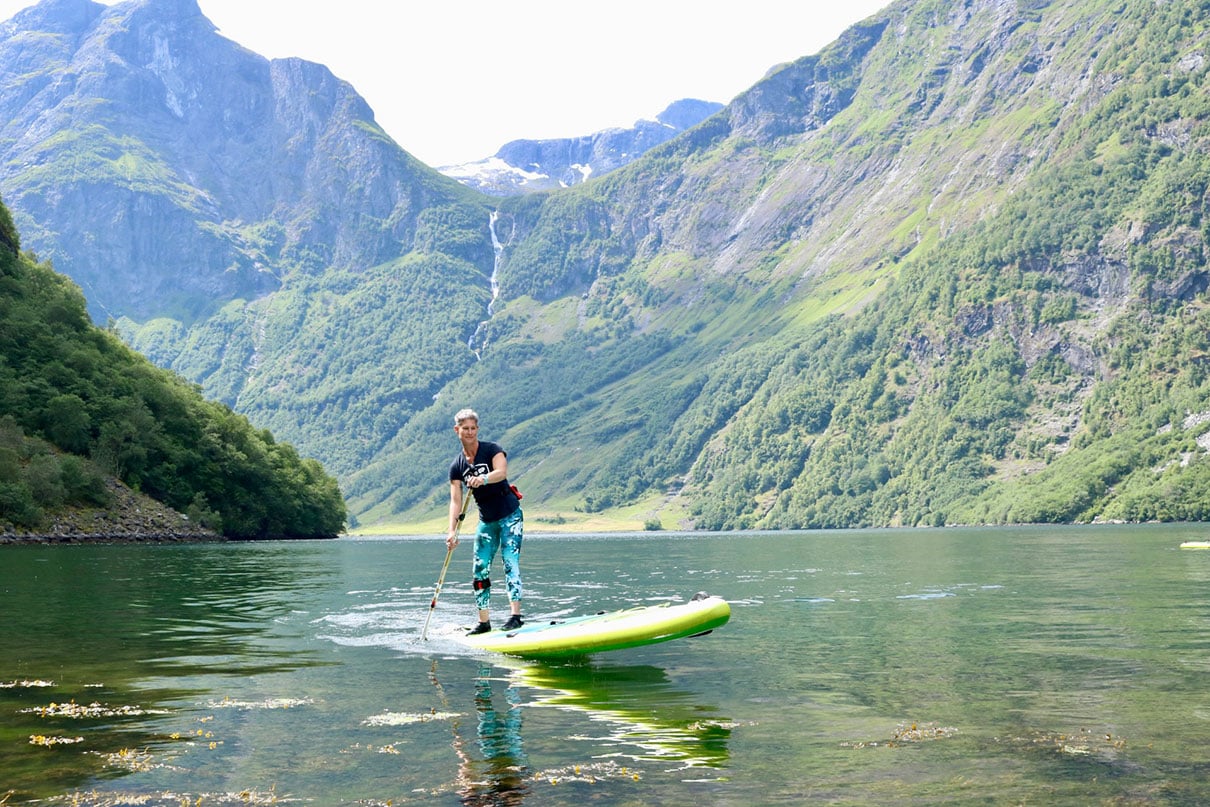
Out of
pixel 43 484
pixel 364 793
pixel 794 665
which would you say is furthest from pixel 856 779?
pixel 43 484

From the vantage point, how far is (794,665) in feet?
73.9

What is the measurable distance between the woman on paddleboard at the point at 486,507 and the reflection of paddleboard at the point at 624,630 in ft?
6.26

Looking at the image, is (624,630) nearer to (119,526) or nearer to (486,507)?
(486,507)

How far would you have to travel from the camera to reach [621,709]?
695 inches

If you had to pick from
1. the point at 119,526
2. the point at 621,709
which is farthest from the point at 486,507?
the point at 119,526

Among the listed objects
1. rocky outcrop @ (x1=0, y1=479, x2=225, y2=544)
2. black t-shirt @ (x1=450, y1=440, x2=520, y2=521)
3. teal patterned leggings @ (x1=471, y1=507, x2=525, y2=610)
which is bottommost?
rocky outcrop @ (x1=0, y1=479, x2=225, y2=544)

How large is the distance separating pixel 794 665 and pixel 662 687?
156 inches

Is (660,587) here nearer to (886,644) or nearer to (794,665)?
(886,644)

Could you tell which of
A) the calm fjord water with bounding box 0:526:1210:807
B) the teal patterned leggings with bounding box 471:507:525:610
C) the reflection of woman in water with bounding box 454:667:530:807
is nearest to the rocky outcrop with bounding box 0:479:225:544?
the calm fjord water with bounding box 0:526:1210:807

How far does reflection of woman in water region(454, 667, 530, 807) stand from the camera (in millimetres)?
12234

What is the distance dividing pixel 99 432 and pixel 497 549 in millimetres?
114643

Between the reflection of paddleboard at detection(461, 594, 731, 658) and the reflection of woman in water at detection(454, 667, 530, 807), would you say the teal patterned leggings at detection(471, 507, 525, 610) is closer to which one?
the reflection of paddleboard at detection(461, 594, 731, 658)

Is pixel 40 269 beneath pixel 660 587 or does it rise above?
above

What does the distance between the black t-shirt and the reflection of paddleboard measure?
9.76ft
